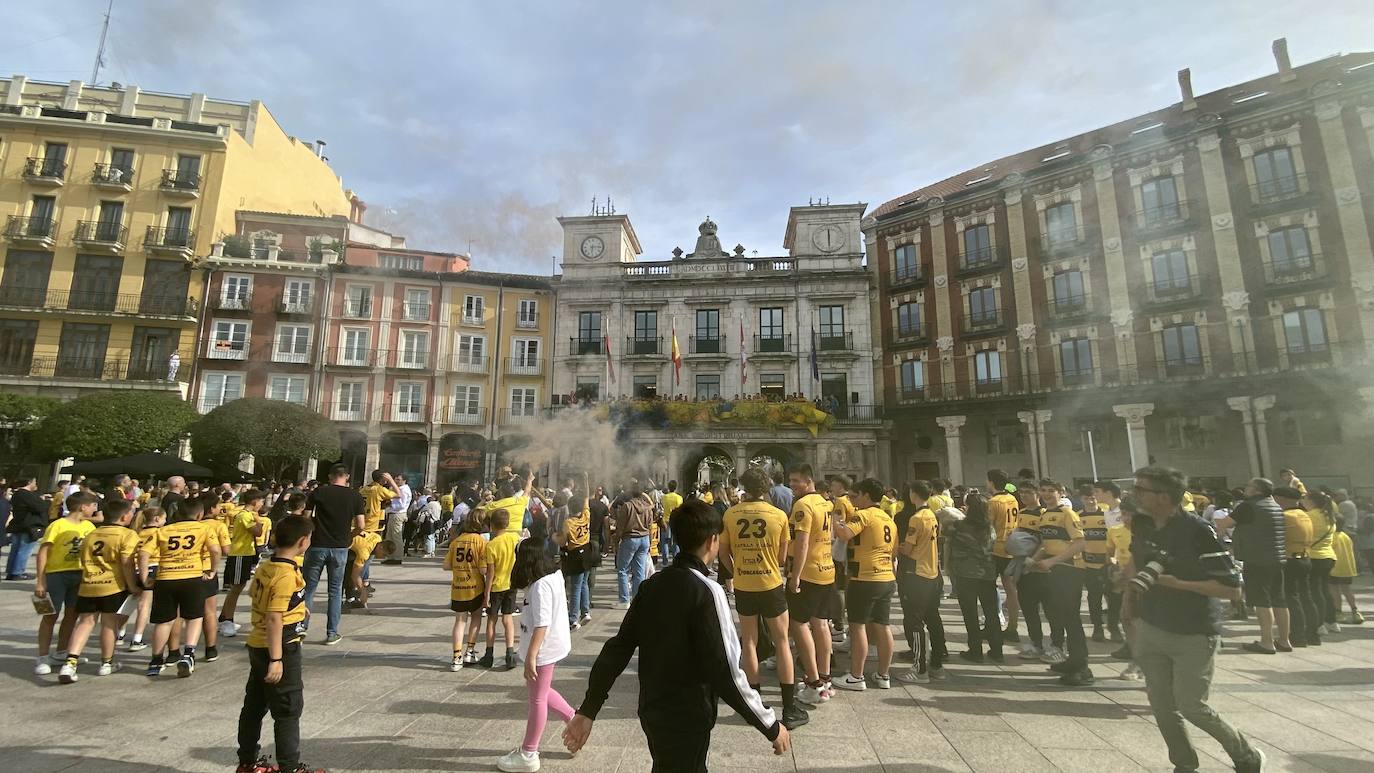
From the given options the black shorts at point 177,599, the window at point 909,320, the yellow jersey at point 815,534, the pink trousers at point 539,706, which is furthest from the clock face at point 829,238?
the pink trousers at point 539,706

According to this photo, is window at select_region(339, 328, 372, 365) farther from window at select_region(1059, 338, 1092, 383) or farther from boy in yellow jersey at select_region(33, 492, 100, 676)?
window at select_region(1059, 338, 1092, 383)

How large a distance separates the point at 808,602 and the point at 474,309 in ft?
104

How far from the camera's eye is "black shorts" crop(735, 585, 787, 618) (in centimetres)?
488

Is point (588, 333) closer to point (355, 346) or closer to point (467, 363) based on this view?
point (467, 363)

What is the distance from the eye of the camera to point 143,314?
29.3 meters

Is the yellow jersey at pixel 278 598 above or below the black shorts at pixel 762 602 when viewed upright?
above

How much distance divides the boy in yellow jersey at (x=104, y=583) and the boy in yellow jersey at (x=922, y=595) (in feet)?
23.8

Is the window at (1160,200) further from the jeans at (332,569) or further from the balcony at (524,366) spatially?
the jeans at (332,569)

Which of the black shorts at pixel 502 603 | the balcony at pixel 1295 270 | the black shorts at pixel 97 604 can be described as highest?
the balcony at pixel 1295 270

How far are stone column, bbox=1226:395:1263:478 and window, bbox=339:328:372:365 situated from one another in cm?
3821

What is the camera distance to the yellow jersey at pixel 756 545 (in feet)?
16.2

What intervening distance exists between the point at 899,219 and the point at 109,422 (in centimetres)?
3591

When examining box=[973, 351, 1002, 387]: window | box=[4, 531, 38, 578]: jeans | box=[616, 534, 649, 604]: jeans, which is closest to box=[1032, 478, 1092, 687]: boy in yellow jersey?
box=[616, 534, 649, 604]: jeans

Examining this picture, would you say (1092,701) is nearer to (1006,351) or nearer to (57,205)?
(1006,351)
